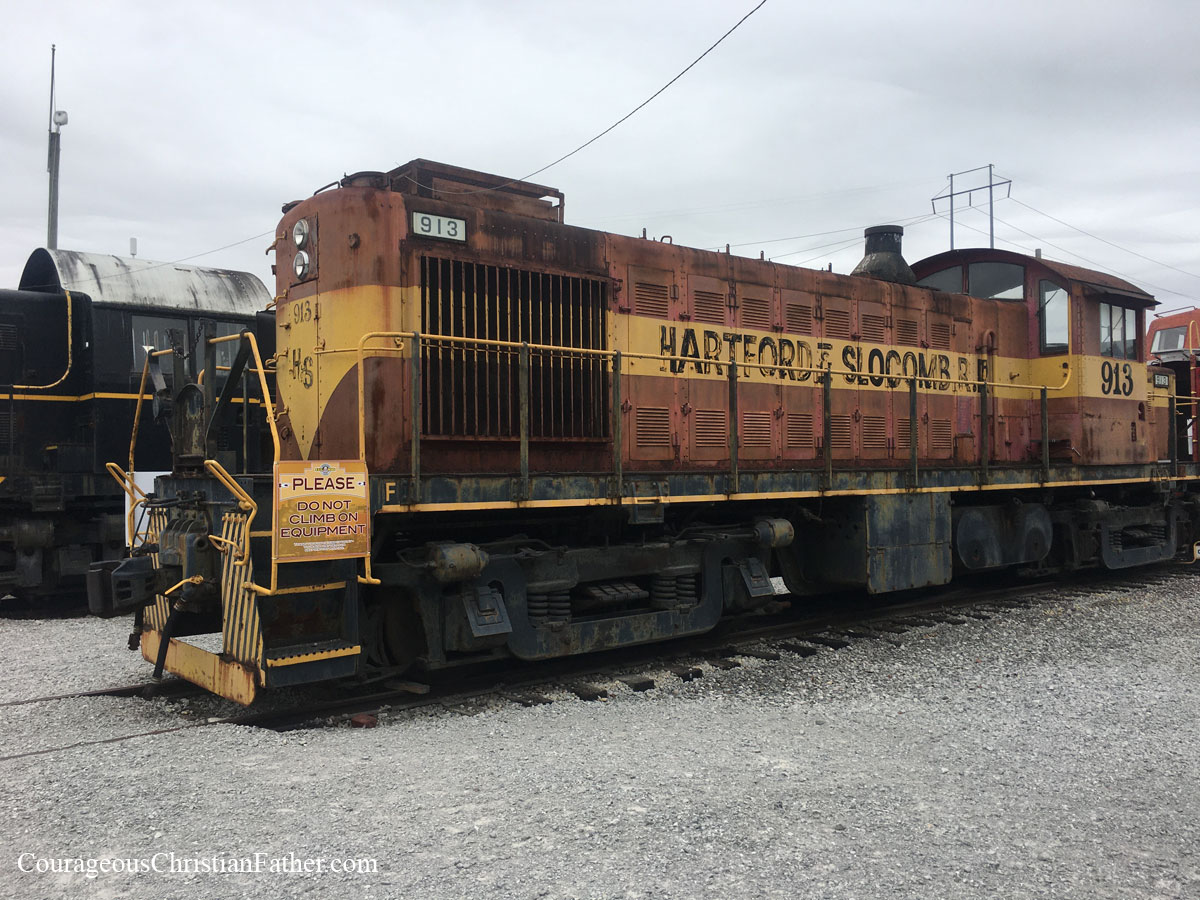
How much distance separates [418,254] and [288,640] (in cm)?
269

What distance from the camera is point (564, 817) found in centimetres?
395

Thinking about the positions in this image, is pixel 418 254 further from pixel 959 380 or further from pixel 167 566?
pixel 959 380

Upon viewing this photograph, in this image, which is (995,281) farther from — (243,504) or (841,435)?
(243,504)

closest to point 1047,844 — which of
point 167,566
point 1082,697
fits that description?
point 1082,697

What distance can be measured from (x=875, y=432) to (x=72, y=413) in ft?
29.0

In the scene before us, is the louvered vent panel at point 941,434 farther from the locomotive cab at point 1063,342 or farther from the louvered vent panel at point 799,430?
the louvered vent panel at point 799,430

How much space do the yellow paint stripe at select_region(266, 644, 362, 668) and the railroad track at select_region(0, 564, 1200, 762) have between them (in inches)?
15.6

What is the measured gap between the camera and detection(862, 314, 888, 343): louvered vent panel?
920 cm

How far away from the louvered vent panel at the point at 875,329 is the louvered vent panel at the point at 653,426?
281 cm

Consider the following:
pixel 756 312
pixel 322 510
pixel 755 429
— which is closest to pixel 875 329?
pixel 756 312

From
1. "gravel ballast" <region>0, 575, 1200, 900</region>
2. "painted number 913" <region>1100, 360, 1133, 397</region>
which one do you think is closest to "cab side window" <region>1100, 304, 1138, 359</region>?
"painted number 913" <region>1100, 360, 1133, 397</region>

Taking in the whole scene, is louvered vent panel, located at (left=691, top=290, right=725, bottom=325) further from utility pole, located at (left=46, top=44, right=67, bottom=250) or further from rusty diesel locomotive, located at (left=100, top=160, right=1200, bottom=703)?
utility pole, located at (left=46, top=44, right=67, bottom=250)

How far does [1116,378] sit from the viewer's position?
11039 mm

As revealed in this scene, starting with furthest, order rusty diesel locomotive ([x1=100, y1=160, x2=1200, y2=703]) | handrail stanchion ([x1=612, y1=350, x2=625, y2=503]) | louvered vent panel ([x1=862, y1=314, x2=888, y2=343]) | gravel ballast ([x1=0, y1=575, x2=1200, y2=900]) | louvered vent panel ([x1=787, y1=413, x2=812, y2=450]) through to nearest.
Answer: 1. louvered vent panel ([x1=862, y1=314, x2=888, y2=343])
2. louvered vent panel ([x1=787, y1=413, x2=812, y2=450])
3. handrail stanchion ([x1=612, y1=350, x2=625, y2=503])
4. rusty diesel locomotive ([x1=100, y1=160, x2=1200, y2=703])
5. gravel ballast ([x1=0, y1=575, x2=1200, y2=900])
